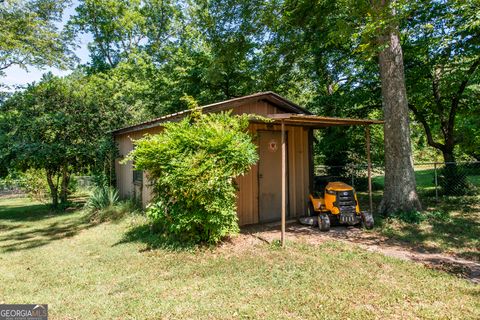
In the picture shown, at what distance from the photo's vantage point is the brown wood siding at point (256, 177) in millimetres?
6555

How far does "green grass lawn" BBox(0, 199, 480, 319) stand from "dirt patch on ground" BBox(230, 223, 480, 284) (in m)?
0.26

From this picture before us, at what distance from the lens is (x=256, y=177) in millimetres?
6738

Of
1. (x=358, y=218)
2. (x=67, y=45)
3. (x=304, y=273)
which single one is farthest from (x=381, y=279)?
(x=67, y=45)

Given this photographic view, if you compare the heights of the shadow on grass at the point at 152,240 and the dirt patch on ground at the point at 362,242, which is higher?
the shadow on grass at the point at 152,240

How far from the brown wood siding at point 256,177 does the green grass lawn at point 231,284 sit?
1.62 meters

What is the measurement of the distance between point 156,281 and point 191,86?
11052 mm

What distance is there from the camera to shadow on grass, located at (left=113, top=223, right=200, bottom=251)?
500 centimetres

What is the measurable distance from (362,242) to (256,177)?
2.60m

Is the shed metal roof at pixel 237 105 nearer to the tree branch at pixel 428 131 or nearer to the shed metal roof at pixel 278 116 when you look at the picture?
the shed metal roof at pixel 278 116

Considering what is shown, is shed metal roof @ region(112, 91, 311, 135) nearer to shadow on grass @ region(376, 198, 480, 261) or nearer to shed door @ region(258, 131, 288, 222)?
shed door @ region(258, 131, 288, 222)

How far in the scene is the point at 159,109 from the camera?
1477 cm

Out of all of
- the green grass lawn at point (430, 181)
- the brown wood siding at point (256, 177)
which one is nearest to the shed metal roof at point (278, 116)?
the brown wood siding at point (256, 177)

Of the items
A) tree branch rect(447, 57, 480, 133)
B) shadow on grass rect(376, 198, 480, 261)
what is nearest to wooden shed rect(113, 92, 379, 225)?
shadow on grass rect(376, 198, 480, 261)

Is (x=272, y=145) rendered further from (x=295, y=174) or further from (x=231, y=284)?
(x=231, y=284)
